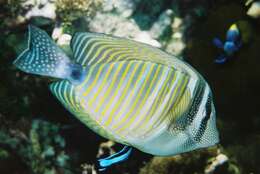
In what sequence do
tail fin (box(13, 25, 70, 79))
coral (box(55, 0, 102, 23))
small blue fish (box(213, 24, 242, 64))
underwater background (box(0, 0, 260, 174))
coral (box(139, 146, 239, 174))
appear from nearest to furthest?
tail fin (box(13, 25, 70, 79))
coral (box(139, 146, 239, 174))
underwater background (box(0, 0, 260, 174))
small blue fish (box(213, 24, 242, 64))
coral (box(55, 0, 102, 23))

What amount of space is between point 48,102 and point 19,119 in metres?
0.41

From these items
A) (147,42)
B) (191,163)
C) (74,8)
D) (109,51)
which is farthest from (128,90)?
(74,8)

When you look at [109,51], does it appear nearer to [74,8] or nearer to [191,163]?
[191,163]

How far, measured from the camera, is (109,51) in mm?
1797

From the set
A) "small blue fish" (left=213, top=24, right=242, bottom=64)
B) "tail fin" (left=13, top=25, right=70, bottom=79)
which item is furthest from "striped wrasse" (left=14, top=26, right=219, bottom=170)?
"small blue fish" (left=213, top=24, right=242, bottom=64)

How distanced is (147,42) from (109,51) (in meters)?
3.53

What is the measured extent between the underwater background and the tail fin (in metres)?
2.28

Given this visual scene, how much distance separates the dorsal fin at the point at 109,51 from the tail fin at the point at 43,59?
0.29 ft

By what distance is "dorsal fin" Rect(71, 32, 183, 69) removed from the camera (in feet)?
5.83

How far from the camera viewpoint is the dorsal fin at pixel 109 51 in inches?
70.0

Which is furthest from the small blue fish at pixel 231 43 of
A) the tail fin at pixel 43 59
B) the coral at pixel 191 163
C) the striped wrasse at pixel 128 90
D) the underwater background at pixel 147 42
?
the tail fin at pixel 43 59

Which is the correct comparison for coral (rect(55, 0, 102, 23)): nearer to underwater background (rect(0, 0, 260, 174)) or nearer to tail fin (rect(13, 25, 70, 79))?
underwater background (rect(0, 0, 260, 174))

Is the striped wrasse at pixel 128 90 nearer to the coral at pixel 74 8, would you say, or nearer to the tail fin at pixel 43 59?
the tail fin at pixel 43 59

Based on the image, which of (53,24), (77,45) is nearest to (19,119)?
(53,24)
